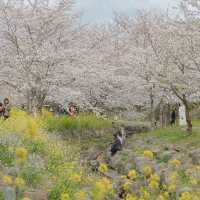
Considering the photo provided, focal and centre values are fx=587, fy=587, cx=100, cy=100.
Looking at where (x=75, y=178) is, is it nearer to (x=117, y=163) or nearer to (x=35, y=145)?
(x=35, y=145)

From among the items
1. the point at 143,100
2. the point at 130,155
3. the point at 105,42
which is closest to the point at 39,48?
the point at 130,155

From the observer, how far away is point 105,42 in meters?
40.6

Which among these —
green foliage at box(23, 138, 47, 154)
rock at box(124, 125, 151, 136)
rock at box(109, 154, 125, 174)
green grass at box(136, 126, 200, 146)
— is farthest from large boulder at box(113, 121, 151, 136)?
green foliage at box(23, 138, 47, 154)

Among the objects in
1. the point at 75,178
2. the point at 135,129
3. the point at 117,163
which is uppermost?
the point at 135,129

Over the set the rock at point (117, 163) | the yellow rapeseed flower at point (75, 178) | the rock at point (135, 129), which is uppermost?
the rock at point (135, 129)

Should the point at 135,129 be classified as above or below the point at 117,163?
above

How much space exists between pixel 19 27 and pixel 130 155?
9.28m

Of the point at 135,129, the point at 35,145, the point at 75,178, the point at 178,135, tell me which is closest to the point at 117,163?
the point at 178,135

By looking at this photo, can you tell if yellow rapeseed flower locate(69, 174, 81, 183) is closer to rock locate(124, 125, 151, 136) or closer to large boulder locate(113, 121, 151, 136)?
large boulder locate(113, 121, 151, 136)

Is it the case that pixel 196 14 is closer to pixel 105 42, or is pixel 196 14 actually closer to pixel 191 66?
pixel 191 66

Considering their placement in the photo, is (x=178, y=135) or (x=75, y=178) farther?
(x=178, y=135)

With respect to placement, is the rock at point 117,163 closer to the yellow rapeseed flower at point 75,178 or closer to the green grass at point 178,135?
the green grass at point 178,135

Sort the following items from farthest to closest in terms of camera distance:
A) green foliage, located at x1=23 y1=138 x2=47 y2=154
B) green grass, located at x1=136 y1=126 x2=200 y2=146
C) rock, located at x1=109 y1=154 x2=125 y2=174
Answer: green grass, located at x1=136 y1=126 x2=200 y2=146
rock, located at x1=109 y1=154 x2=125 y2=174
green foliage, located at x1=23 y1=138 x2=47 y2=154

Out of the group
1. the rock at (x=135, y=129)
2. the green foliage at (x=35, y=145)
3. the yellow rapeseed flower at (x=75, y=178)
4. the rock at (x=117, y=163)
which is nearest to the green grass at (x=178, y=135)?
the rock at (x=117, y=163)
